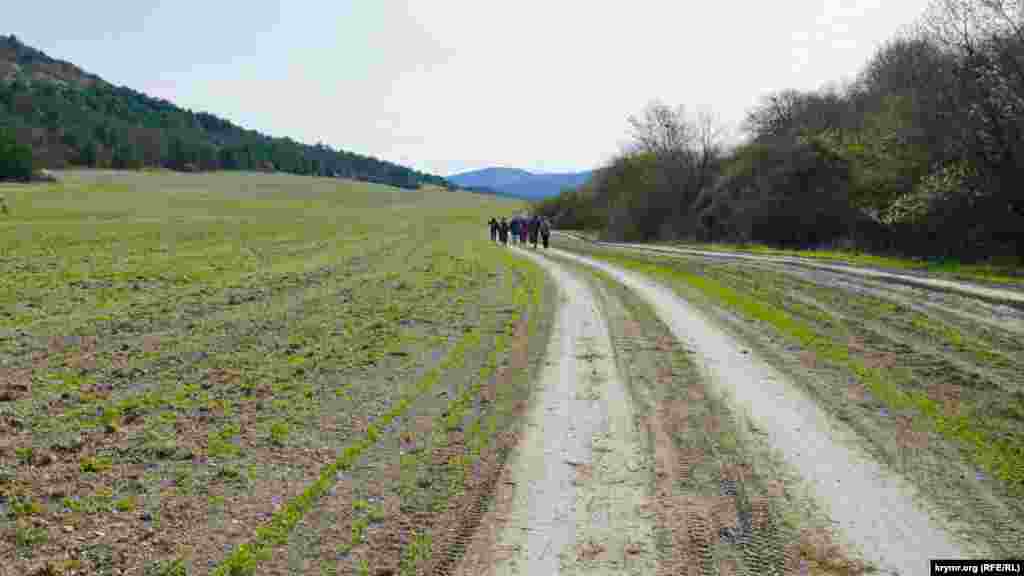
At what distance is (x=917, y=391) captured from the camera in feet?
26.9

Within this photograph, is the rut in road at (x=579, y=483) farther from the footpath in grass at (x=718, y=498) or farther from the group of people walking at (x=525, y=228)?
the group of people walking at (x=525, y=228)

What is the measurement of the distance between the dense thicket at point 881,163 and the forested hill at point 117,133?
76.9m

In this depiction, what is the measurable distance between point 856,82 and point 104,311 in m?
50.3

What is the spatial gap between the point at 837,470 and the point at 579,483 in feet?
7.15

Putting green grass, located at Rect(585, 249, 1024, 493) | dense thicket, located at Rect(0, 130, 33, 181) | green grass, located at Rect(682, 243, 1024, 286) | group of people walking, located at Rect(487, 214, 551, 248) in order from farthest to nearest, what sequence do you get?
1. dense thicket, located at Rect(0, 130, 33, 181)
2. group of people walking, located at Rect(487, 214, 551, 248)
3. green grass, located at Rect(682, 243, 1024, 286)
4. green grass, located at Rect(585, 249, 1024, 493)

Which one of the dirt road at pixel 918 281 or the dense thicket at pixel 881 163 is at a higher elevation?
the dense thicket at pixel 881 163

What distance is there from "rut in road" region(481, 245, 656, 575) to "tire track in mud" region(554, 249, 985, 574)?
1313 millimetres

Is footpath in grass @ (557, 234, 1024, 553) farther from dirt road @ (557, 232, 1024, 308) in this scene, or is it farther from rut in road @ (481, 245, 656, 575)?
dirt road @ (557, 232, 1024, 308)

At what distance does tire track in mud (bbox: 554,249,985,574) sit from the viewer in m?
4.46

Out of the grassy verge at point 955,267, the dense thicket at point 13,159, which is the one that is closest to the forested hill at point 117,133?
the dense thicket at point 13,159

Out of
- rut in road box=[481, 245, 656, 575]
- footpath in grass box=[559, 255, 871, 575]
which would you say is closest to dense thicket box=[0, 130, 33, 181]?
rut in road box=[481, 245, 656, 575]

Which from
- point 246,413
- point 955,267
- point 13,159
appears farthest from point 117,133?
point 246,413

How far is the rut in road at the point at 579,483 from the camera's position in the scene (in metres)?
4.39

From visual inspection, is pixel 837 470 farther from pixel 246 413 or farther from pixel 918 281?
pixel 918 281
